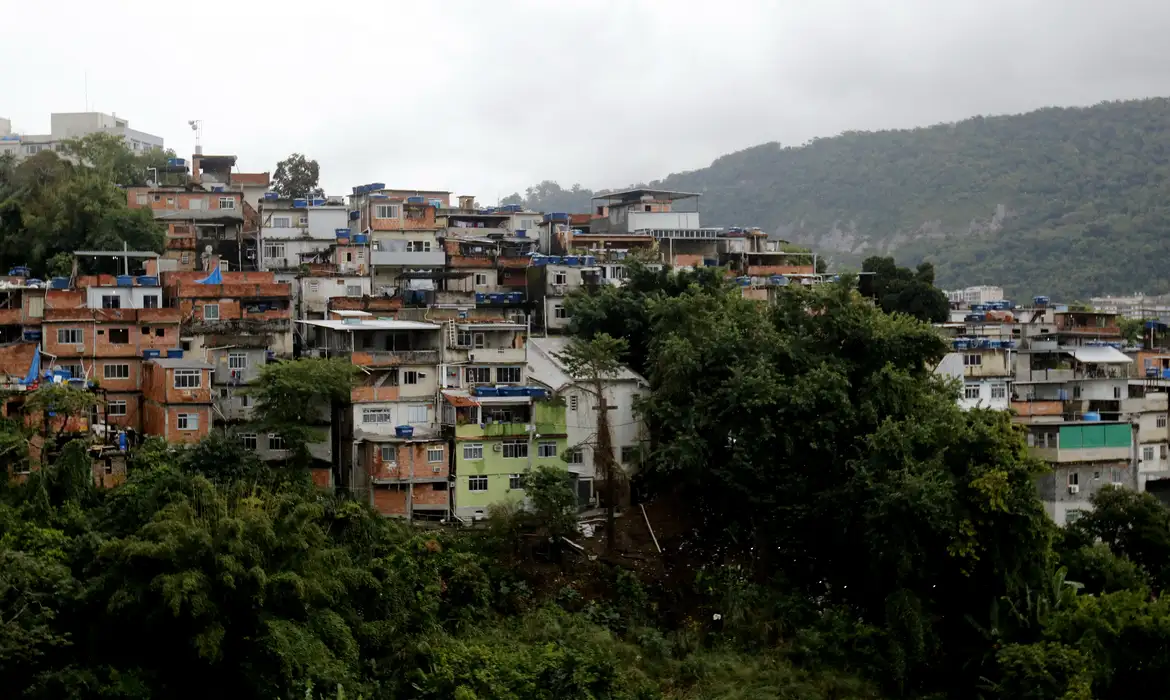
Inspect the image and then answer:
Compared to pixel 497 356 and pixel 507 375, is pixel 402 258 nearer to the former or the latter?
pixel 497 356

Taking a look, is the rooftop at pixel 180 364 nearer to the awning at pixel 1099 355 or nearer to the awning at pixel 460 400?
the awning at pixel 460 400

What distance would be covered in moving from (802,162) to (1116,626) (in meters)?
82.9

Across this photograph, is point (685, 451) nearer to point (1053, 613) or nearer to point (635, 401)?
point (635, 401)

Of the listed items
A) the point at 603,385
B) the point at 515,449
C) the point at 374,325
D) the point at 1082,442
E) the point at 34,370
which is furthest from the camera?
the point at 1082,442

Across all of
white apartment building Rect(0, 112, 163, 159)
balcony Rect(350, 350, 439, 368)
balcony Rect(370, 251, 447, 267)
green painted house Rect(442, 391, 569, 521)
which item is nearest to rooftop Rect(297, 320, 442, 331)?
balcony Rect(350, 350, 439, 368)

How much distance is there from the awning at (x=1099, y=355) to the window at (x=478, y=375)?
14509mm

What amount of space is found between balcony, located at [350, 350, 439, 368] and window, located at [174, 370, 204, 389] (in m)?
2.72

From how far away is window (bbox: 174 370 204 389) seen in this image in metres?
23.6

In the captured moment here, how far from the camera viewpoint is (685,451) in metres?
23.9

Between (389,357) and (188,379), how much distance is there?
11.6 feet

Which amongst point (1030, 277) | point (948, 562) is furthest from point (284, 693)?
point (1030, 277)

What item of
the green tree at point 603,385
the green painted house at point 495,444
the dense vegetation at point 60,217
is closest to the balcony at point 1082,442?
the green tree at point 603,385

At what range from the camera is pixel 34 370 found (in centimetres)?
2380

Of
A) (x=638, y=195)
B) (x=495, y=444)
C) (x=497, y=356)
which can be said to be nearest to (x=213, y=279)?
(x=497, y=356)
